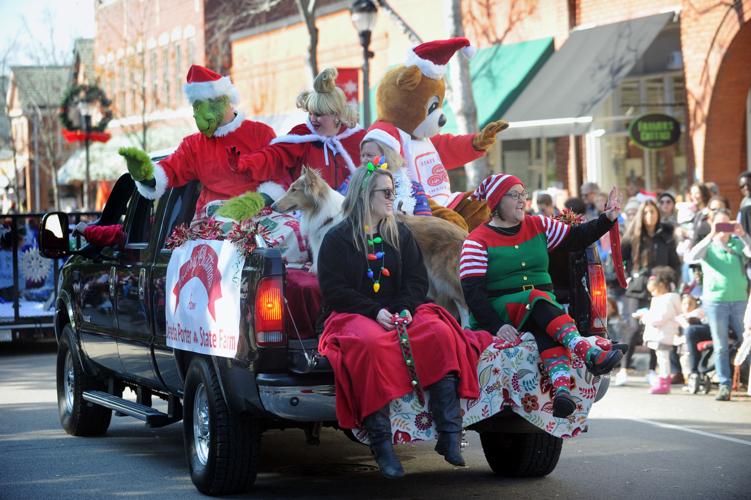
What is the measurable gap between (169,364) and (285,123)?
24840 mm

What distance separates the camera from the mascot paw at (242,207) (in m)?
7.64

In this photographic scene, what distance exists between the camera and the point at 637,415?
11164 mm

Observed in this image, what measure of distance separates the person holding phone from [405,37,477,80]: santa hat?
13.3 feet

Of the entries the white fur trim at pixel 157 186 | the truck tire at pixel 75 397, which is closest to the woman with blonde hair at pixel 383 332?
the white fur trim at pixel 157 186

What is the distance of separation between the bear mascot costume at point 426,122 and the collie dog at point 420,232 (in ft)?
4.51

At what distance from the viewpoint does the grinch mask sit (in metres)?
9.31

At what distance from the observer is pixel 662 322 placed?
13.2m

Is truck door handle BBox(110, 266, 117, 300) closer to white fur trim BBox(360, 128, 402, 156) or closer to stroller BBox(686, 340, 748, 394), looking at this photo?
white fur trim BBox(360, 128, 402, 156)

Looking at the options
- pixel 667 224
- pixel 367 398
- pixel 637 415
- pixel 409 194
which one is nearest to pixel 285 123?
pixel 667 224

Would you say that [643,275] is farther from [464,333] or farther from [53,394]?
[464,333]

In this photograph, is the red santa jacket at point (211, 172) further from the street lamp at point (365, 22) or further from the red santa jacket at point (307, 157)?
the street lamp at point (365, 22)

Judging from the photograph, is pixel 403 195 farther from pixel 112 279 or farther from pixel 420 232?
pixel 112 279

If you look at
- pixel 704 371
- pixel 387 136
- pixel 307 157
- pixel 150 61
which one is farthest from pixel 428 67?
pixel 150 61

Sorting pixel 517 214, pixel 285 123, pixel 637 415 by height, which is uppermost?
pixel 285 123
